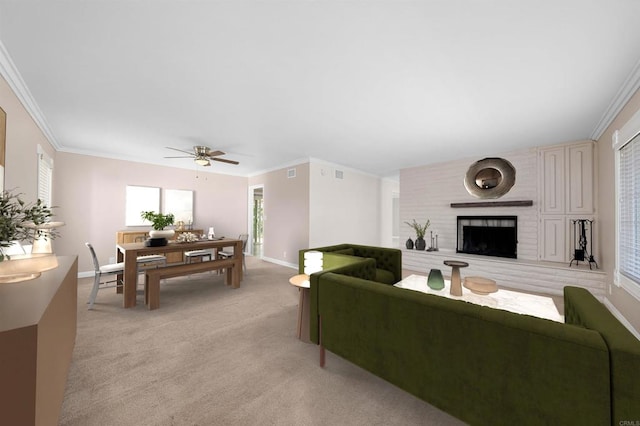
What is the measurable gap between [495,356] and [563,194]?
4.88 meters

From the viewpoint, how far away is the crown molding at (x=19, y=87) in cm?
203

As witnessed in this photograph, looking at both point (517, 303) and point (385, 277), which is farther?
point (385, 277)

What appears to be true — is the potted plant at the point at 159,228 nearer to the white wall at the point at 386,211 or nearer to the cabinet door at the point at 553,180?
the white wall at the point at 386,211

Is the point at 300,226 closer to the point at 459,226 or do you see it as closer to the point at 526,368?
the point at 459,226

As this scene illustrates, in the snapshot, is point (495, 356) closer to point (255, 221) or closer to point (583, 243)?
point (583, 243)

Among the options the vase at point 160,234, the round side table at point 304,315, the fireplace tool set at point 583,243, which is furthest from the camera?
the fireplace tool set at point 583,243

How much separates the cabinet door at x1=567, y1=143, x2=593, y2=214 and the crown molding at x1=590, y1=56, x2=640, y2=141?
62 cm

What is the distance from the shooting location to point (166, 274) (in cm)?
335

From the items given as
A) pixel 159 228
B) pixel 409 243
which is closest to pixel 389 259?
pixel 409 243

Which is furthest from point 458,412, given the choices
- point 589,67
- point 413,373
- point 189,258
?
point 189,258

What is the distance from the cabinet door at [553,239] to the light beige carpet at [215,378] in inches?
178

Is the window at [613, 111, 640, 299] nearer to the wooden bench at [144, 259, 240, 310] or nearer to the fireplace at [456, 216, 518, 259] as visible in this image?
the fireplace at [456, 216, 518, 259]

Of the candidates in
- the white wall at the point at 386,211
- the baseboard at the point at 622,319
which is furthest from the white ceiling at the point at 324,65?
the white wall at the point at 386,211

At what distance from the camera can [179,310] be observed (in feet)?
10.1
